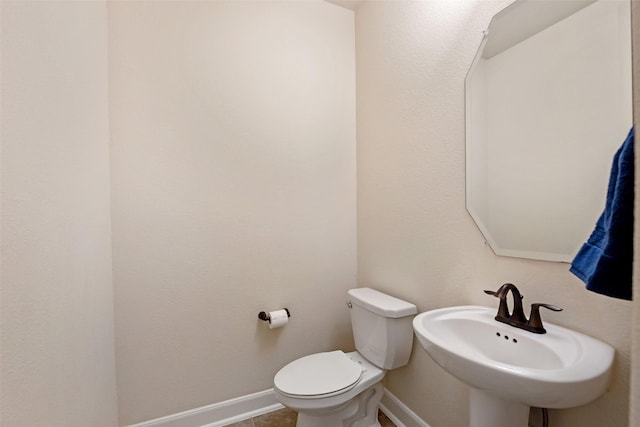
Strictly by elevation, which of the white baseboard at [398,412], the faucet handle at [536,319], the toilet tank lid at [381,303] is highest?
the faucet handle at [536,319]

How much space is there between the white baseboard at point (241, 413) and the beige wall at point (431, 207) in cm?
7

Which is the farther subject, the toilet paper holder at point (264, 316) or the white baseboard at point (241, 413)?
the toilet paper holder at point (264, 316)

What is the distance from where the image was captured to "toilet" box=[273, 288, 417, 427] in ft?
4.31

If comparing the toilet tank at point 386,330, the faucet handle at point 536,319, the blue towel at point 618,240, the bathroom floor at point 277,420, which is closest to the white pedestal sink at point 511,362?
the faucet handle at point 536,319

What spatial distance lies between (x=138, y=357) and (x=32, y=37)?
1.43 metres

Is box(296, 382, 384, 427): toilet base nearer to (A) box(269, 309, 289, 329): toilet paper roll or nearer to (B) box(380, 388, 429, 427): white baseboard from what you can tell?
(B) box(380, 388, 429, 427): white baseboard

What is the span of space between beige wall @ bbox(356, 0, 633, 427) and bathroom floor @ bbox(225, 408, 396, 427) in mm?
167

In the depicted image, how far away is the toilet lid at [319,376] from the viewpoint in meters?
1.32

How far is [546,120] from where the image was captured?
1029mm

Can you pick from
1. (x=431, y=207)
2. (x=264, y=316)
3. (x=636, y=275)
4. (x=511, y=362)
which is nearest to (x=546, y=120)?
(x=431, y=207)

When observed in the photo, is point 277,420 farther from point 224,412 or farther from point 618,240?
point 618,240

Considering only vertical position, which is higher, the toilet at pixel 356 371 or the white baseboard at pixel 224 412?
the toilet at pixel 356 371

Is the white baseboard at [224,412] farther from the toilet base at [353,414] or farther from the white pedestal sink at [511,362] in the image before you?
the white pedestal sink at [511,362]

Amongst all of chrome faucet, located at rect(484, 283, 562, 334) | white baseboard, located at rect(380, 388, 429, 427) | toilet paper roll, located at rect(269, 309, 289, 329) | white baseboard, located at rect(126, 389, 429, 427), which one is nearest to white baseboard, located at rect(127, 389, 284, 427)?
white baseboard, located at rect(126, 389, 429, 427)
